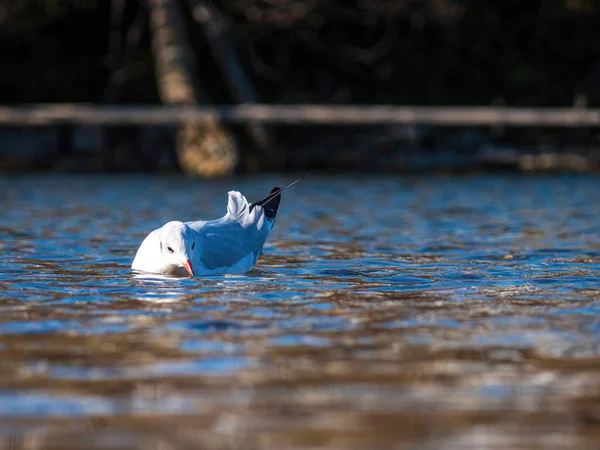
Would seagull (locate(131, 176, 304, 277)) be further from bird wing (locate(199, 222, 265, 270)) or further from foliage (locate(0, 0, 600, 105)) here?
foliage (locate(0, 0, 600, 105))

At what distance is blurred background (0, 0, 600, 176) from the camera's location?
18.5 meters

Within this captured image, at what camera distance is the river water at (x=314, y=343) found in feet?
11.3

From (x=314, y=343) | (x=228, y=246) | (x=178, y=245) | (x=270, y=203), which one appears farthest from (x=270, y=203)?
(x=314, y=343)

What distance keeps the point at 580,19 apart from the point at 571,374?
17.0m

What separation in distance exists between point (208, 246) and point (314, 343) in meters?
2.37

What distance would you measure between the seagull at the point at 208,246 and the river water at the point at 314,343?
0.13 metres

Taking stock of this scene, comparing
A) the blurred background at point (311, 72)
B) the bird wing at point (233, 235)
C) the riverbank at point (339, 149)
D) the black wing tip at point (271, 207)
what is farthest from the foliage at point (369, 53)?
the bird wing at point (233, 235)

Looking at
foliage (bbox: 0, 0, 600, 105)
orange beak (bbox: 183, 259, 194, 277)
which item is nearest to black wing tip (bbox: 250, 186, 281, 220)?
orange beak (bbox: 183, 259, 194, 277)

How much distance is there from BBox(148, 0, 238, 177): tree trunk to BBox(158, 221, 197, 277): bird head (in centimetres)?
1027

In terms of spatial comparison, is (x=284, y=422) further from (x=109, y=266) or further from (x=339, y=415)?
(x=109, y=266)

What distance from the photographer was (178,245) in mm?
6703

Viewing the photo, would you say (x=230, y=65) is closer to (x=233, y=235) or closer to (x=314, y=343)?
(x=233, y=235)

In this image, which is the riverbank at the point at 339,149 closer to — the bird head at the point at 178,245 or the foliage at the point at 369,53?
the foliage at the point at 369,53

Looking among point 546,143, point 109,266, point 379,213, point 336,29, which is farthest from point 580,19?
point 109,266
